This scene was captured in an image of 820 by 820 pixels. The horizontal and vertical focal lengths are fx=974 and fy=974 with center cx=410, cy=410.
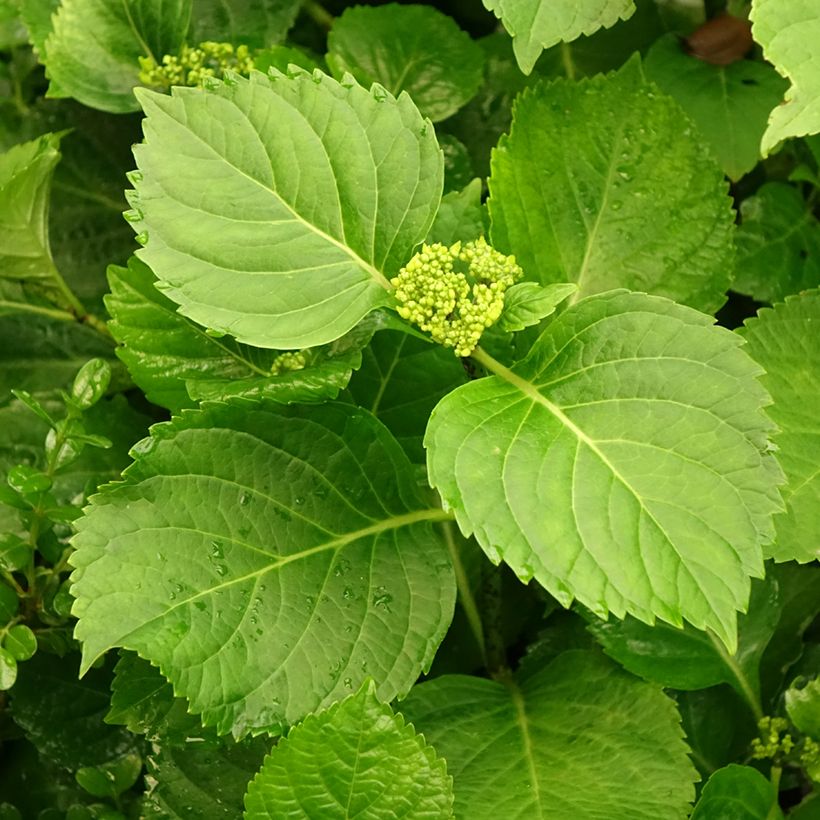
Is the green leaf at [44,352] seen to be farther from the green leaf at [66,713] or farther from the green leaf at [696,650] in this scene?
the green leaf at [696,650]

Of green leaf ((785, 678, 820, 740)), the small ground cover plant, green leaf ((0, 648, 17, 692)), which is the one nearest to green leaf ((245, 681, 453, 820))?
the small ground cover plant

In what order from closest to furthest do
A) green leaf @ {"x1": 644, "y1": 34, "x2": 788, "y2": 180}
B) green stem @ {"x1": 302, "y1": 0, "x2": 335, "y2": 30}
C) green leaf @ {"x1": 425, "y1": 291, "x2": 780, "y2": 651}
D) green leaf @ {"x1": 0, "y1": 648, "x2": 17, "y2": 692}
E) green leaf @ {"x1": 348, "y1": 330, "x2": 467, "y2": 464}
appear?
green leaf @ {"x1": 425, "y1": 291, "x2": 780, "y2": 651}
green leaf @ {"x1": 0, "y1": 648, "x2": 17, "y2": 692}
green leaf @ {"x1": 348, "y1": 330, "x2": 467, "y2": 464}
green leaf @ {"x1": 644, "y1": 34, "x2": 788, "y2": 180}
green stem @ {"x1": 302, "y1": 0, "x2": 335, "y2": 30}

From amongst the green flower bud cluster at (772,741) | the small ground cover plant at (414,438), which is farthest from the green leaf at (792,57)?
the green flower bud cluster at (772,741)

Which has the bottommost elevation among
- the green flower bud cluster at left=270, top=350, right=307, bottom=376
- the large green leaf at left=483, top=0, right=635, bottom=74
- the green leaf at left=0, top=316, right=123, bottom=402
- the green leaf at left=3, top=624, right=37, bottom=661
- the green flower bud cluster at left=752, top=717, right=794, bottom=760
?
the green flower bud cluster at left=752, top=717, right=794, bottom=760

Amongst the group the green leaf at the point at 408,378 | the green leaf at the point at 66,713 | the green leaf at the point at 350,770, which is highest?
the green leaf at the point at 408,378

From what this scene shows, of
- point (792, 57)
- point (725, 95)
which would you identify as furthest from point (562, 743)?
point (725, 95)

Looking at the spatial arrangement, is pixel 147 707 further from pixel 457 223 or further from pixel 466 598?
pixel 457 223

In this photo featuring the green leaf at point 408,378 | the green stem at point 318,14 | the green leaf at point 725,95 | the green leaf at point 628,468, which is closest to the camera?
the green leaf at point 628,468

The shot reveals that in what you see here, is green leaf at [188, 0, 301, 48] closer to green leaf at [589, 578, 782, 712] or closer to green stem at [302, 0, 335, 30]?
green stem at [302, 0, 335, 30]
